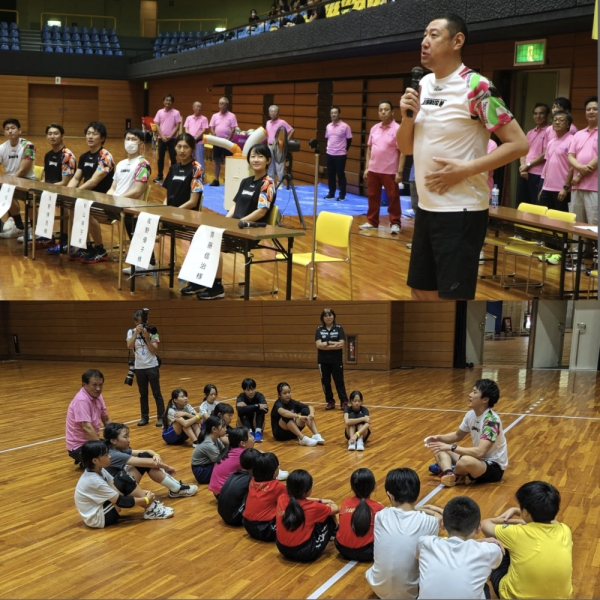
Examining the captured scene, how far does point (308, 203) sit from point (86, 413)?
251 inches

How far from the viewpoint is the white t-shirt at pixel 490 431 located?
4.32m

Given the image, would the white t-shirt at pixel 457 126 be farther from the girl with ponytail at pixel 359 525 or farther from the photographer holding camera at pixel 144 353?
the photographer holding camera at pixel 144 353

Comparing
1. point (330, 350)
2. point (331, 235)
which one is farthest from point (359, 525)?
point (330, 350)

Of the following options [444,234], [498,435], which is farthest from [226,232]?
[444,234]

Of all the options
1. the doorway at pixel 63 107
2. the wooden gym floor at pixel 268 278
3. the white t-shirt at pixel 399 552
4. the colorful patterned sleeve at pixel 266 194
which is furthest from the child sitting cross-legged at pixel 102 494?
the doorway at pixel 63 107

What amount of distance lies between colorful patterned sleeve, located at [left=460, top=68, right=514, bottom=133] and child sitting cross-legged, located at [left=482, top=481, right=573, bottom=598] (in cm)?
155

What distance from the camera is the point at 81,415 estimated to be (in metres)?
4.75

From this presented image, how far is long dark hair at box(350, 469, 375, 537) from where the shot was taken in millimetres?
3205

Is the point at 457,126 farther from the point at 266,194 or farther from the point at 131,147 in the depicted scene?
the point at 131,147

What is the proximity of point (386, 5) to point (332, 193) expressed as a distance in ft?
10.9

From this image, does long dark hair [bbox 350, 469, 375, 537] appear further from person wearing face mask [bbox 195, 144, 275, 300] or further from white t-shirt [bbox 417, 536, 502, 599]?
person wearing face mask [bbox 195, 144, 275, 300]

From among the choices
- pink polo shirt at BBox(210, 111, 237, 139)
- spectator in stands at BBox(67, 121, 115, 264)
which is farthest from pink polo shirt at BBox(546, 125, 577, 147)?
pink polo shirt at BBox(210, 111, 237, 139)

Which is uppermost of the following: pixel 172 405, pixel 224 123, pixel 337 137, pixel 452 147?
pixel 224 123

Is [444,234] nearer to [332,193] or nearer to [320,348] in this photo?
[320,348]
